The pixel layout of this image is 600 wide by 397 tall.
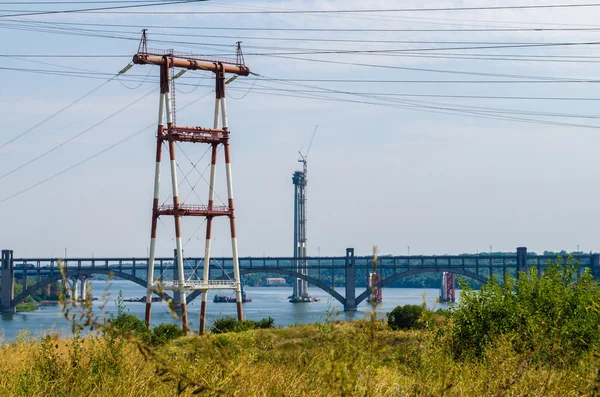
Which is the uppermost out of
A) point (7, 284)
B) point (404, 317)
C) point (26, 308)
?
point (404, 317)

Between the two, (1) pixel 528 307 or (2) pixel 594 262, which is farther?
(2) pixel 594 262

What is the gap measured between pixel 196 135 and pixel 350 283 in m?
113

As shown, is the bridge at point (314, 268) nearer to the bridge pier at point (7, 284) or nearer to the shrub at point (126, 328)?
the bridge pier at point (7, 284)

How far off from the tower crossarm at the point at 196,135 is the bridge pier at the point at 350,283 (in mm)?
101364

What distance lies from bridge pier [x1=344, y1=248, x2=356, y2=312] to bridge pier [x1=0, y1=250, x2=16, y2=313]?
223 feet

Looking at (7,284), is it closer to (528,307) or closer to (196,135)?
(196,135)

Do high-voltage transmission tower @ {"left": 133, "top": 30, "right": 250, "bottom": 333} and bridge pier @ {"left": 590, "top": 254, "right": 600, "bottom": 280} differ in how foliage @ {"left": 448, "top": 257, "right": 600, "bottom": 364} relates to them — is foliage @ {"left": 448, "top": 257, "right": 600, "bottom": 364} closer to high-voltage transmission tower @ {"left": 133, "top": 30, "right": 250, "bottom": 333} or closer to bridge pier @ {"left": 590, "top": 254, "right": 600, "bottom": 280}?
high-voltage transmission tower @ {"left": 133, "top": 30, "right": 250, "bottom": 333}

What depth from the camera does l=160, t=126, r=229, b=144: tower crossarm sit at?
52.3 metres

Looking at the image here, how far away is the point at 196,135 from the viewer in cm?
5344

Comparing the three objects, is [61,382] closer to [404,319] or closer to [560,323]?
[560,323]

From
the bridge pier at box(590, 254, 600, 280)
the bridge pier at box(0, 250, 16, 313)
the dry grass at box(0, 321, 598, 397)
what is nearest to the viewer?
the dry grass at box(0, 321, 598, 397)

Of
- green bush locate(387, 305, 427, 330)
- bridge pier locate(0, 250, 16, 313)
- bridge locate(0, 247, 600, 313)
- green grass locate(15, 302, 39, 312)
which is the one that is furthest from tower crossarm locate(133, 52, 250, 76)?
green grass locate(15, 302, 39, 312)

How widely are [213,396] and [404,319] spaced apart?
4053 cm

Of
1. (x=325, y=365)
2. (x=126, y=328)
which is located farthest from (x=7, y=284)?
(x=325, y=365)
